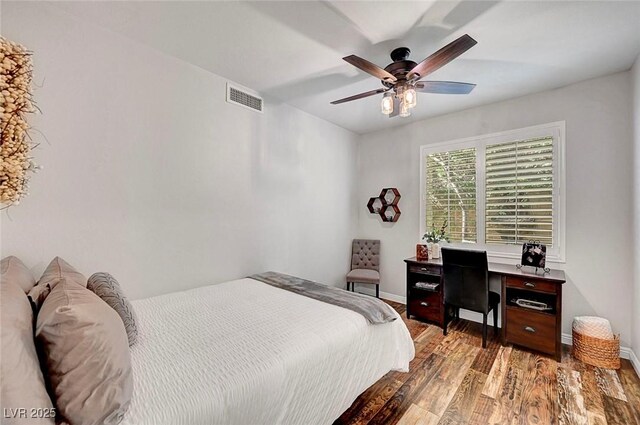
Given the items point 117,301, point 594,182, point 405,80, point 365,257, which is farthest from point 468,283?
point 117,301

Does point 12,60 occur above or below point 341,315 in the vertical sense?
above

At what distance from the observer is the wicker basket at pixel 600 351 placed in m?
2.33

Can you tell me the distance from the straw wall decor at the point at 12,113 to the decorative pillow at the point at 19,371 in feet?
1.36

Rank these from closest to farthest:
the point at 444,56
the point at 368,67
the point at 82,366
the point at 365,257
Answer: the point at 82,366 → the point at 444,56 → the point at 368,67 → the point at 365,257

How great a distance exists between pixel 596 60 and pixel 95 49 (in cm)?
416

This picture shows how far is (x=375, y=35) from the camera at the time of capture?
6.73 ft

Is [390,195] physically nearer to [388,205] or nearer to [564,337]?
[388,205]

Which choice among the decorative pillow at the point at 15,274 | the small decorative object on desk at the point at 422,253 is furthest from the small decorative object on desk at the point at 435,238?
the decorative pillow at the point at 15,274

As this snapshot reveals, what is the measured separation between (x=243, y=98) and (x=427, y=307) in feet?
10.7

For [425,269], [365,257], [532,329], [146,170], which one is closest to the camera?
[146,170]

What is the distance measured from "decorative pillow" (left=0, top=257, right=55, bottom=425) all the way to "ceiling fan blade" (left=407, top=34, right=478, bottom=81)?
7.38ft

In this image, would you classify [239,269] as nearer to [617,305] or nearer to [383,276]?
[383,276]

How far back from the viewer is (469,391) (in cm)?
206

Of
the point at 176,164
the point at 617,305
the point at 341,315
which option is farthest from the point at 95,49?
the point at 617,305
